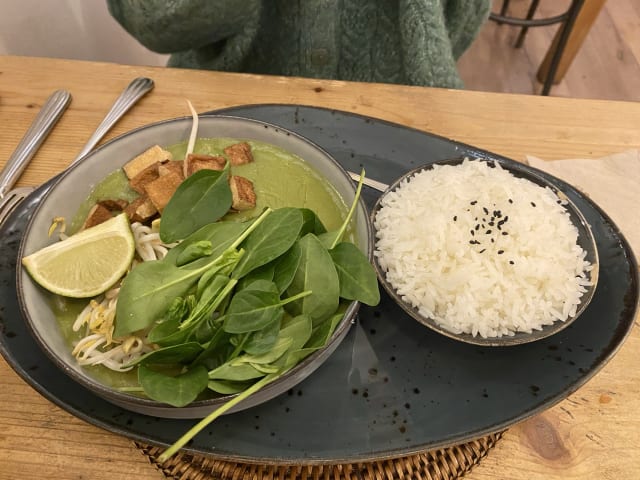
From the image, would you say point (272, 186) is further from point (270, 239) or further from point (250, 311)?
point (250, 311)

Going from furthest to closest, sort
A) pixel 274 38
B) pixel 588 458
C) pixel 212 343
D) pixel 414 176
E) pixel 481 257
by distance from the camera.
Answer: pixel 274 38
pixel 414 176
pixel 481 257
pixel 588 458
pixel 212 343

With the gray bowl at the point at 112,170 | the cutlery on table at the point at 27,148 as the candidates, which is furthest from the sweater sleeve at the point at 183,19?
the gray bowl at the point at 112,170

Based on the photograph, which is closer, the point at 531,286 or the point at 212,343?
the point at 212,343

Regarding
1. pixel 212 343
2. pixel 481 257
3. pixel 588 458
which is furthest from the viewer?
pixel 481 257

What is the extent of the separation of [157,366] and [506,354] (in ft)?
2.19

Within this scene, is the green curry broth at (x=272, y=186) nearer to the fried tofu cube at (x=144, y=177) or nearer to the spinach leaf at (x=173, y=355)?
the fried tofu cube at (x=144, y=177)

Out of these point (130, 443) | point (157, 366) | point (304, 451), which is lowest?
point (130, 443)

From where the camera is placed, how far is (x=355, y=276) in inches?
34.6

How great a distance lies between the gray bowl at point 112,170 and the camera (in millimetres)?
810

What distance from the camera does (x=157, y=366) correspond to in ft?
2.72

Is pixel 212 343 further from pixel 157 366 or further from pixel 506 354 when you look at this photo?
pixel 506 354

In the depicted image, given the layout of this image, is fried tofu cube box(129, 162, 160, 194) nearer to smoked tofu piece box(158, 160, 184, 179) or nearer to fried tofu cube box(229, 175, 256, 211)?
smoked tofu piece box(158, 160, 184, 179)

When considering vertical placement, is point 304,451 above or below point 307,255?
below

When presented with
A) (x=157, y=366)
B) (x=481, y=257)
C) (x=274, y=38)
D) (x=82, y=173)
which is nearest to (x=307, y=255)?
(x=157, y=366)
